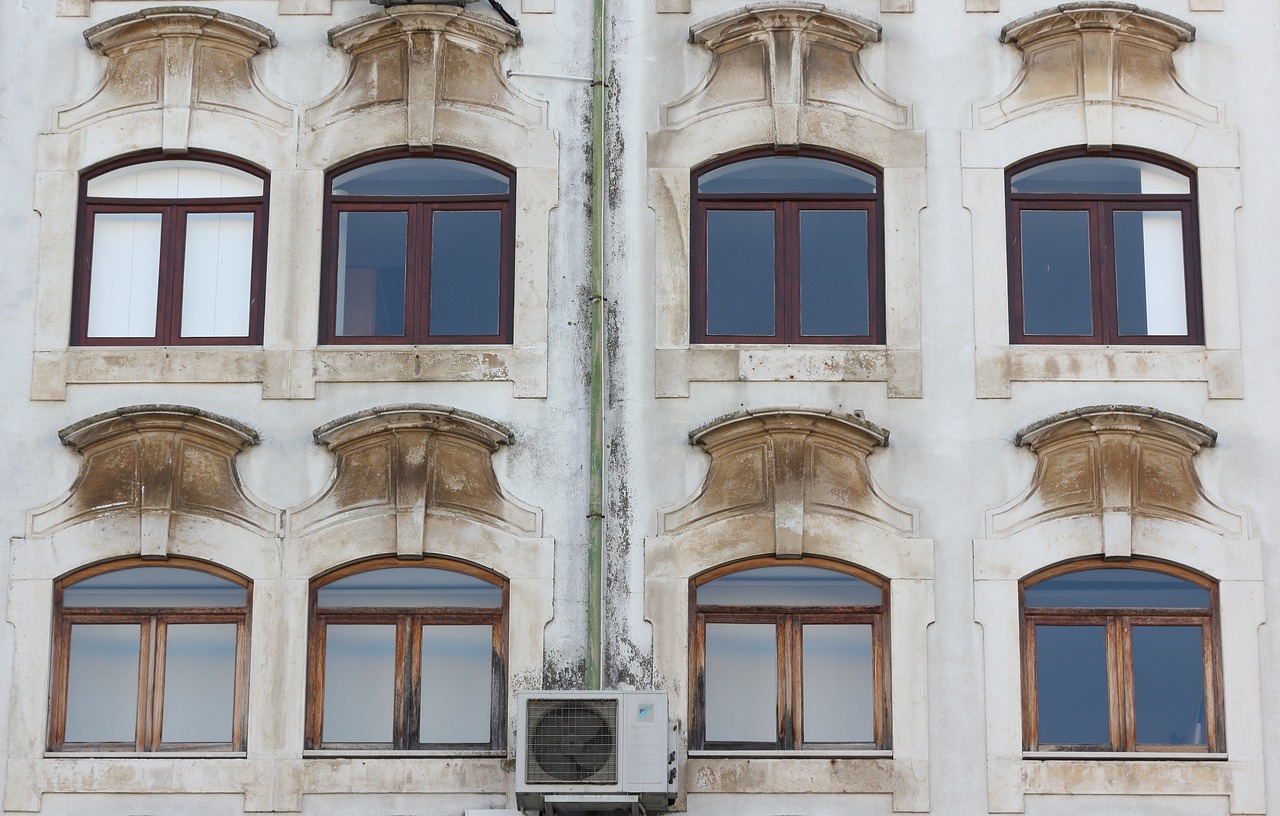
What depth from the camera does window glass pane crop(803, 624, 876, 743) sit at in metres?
16.5

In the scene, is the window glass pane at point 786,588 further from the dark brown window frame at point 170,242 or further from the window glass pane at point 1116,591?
the dark brown window frame at point 170,242

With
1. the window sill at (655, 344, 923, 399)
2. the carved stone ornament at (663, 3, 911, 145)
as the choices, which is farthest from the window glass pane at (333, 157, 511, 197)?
the window sill at (655, 344, 923, 399)

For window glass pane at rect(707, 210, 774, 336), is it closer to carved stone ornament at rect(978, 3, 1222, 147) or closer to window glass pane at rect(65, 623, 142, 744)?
carved stone ornament at rect(978, 3, 1222, 147)

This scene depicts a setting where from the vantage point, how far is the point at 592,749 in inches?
Result: 607

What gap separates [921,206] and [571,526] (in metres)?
4.11

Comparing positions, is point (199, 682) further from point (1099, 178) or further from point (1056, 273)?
point (1099, 178)

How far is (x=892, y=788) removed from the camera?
16172 mm

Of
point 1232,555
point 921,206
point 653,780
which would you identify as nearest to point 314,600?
point 653,780

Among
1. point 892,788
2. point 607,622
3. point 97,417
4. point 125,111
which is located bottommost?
point 892,788

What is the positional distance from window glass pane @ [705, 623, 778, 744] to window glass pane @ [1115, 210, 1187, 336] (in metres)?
4.16

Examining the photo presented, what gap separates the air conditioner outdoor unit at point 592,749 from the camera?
1531 cm

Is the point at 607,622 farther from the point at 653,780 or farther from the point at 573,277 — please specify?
the point at 573,277

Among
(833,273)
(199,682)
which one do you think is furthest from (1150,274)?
(199,682)

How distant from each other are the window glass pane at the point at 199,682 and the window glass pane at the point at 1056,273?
24.1 ft
